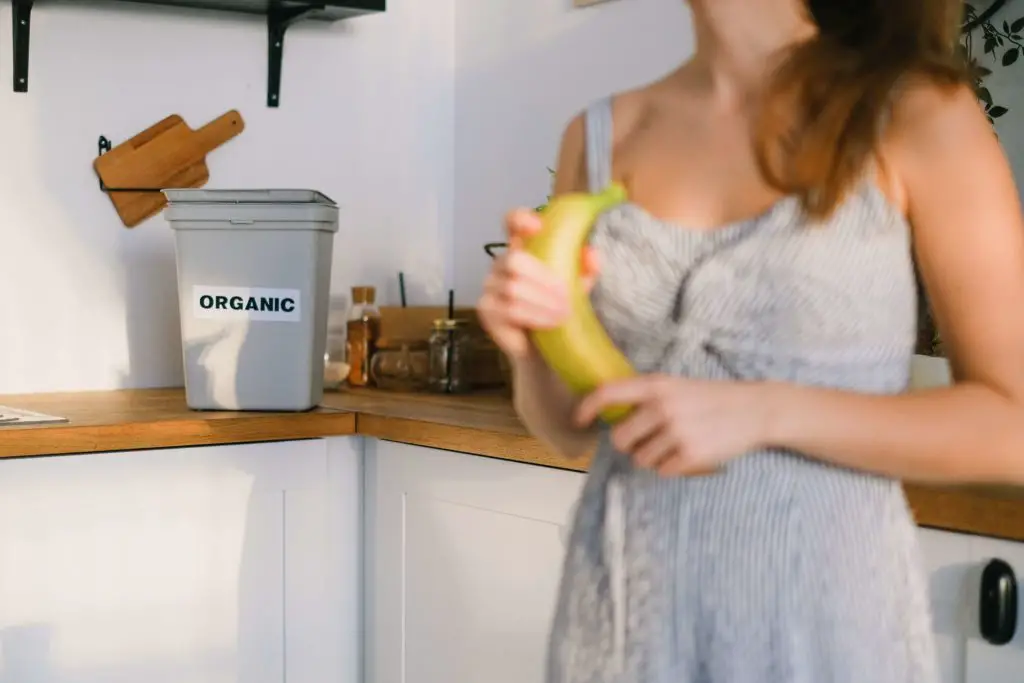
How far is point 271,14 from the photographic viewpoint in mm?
2156

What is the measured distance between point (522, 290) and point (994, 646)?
543mm

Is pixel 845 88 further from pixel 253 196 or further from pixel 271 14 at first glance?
pixel 271 14

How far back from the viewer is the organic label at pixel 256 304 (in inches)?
69.3

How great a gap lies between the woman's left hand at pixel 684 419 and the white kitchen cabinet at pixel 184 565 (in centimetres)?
107

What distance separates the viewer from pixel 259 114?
218cm

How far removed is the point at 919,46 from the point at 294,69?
166cm

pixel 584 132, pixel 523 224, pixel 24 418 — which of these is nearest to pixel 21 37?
pixel 24 418

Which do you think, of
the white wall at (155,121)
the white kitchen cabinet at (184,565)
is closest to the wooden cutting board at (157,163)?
the white wall at (155,121)

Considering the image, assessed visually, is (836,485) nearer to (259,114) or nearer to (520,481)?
(520,481)

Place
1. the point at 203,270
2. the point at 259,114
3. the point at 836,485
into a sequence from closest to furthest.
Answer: the point at 836,485
the point at 203,270
the point at 259,114

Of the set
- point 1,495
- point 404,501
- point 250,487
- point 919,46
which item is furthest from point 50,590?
point 919,46

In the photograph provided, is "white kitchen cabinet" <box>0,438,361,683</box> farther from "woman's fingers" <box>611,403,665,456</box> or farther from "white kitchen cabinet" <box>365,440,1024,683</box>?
"woman's fingers" <box>611,403,665,456</box>

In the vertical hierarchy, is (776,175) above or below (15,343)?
above

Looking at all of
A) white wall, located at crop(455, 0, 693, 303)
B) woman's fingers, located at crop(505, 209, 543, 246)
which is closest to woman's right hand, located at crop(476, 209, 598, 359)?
woman's fingers, located at crop(505, 209, 543, 246)
